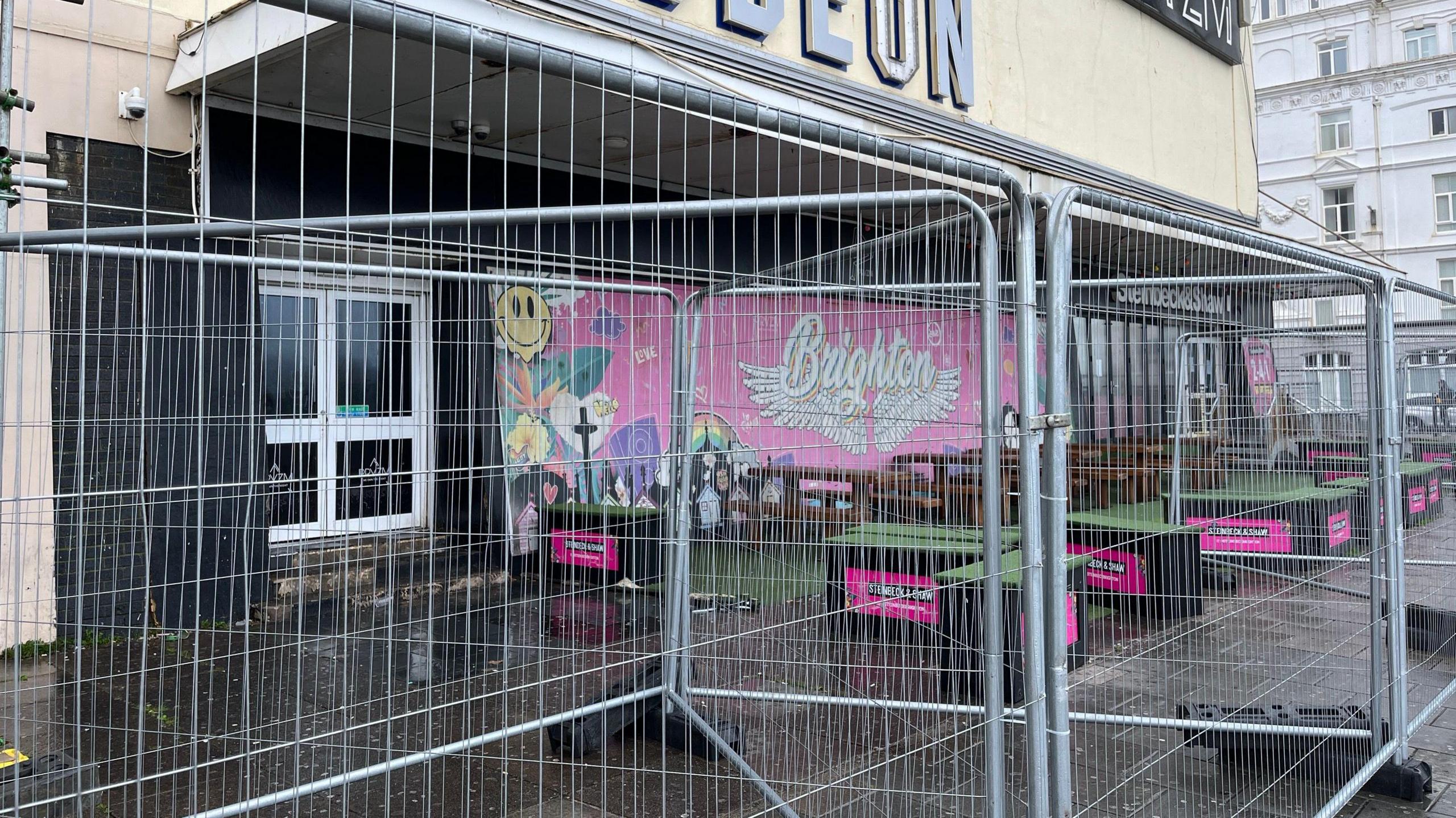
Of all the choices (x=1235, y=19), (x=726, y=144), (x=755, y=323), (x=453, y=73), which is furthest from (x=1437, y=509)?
(x=1235, y=19)

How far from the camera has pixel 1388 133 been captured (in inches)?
1545

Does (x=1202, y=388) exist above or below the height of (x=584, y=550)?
above

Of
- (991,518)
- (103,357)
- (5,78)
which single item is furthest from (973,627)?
(103,357)

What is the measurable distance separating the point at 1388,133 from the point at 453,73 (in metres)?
44.0

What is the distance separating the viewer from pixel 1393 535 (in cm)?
453

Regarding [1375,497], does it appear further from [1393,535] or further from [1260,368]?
[1260,368]

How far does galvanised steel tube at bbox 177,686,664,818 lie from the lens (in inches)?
108

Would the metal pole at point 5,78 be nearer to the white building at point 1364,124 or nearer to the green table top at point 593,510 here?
the green table top at point 593,510

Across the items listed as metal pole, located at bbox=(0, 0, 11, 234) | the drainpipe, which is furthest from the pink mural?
the drainpipe

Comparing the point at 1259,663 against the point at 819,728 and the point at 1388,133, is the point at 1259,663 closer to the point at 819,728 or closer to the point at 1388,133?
the point at 819,728

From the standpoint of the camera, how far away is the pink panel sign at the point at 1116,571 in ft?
12.3

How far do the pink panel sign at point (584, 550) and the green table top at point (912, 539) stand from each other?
0.93 m

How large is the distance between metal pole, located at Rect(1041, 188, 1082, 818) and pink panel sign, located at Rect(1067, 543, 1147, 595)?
1.40 ft

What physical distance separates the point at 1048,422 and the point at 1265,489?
1.72 metres
